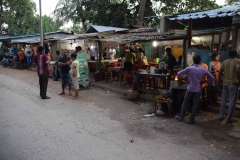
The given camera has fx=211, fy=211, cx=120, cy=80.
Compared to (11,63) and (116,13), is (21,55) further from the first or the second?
(116,13)

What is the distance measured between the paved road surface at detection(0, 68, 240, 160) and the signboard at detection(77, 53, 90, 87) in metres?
3.11

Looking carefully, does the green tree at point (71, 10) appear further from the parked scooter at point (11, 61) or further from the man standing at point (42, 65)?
the man standing at point (42, 65)

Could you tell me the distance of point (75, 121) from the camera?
20.5 ft

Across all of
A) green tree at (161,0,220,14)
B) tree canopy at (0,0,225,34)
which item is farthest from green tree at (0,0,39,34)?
green tree at (161,0,220,14)

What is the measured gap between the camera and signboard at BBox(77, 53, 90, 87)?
424 inches

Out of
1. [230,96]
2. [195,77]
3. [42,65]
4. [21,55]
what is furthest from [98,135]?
[21,55]

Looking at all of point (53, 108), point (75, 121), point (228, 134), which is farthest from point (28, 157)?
point (228, 134)

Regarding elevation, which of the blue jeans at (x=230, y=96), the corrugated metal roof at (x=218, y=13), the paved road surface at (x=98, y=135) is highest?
→ the corrugated metal roof at (x=218, y=13)

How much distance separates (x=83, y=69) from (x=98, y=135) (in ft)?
20.4

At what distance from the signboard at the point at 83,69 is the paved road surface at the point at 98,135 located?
122 inches

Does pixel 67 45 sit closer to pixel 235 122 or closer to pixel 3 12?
pixel 235 122

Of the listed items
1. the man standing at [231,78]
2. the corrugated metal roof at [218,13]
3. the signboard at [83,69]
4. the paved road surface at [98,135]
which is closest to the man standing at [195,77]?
the man standing at [231,78]

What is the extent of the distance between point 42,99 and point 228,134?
22.7ft

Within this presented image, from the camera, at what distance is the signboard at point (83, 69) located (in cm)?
1078
